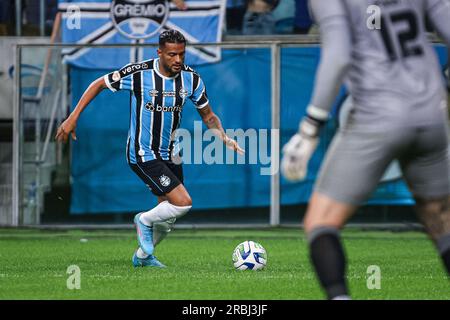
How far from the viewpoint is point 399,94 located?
5496 mm

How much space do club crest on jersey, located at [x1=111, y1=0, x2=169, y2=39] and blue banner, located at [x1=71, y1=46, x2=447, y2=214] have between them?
0.96 metres

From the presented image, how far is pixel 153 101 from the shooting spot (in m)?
10.8

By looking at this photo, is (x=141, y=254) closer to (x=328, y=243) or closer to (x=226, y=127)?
(x=328, y=243)

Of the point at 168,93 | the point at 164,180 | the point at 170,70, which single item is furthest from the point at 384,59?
the point at 168,93

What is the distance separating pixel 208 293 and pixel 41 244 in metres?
5.90

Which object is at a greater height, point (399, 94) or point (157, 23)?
point (157, 23)

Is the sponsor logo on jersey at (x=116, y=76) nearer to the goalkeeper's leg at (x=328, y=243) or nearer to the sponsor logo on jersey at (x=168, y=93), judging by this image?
the sponsor logo on jersey at (x=168, y=93)

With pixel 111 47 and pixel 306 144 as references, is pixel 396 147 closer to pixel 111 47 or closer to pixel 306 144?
pixel 306 144

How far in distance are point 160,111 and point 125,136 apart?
558 cm

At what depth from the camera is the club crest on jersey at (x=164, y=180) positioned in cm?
1042

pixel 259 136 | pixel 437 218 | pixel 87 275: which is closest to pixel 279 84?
pixel 259 136

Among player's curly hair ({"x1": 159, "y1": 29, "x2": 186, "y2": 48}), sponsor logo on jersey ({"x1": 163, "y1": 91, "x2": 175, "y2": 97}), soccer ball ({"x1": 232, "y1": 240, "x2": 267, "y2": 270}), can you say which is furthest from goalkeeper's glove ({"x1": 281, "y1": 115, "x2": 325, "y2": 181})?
sponsor logo on jersey ({"x1": 163, "y1": 91, "x2": 175, "y2": 97})

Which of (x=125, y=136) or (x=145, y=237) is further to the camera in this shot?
(x=125, y=136)

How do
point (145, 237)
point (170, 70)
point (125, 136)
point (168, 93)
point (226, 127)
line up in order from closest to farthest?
point (145, 237) → point (170, 70) → point (168, 93) → point (226, 127) → point (125, 136)
